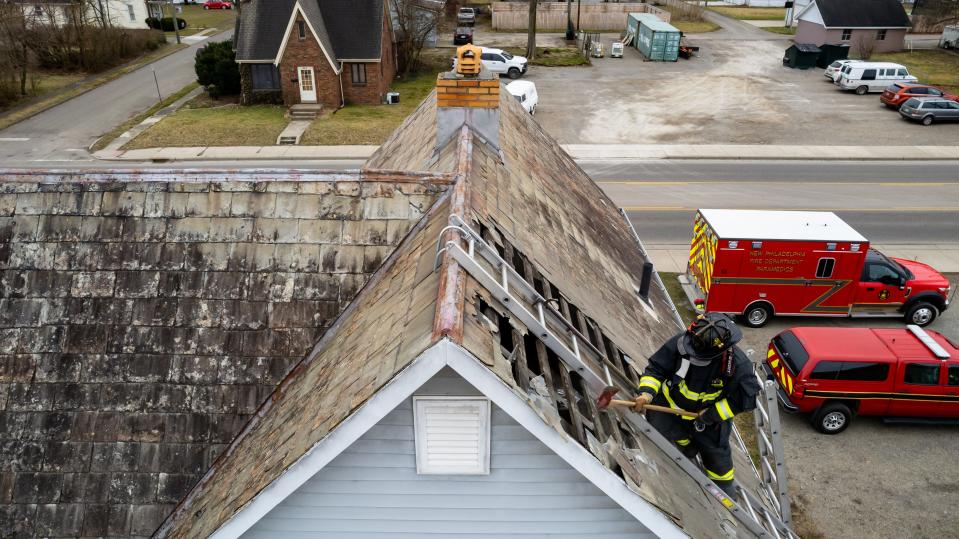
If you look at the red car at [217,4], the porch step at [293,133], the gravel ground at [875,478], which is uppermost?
the red car at [217,4]

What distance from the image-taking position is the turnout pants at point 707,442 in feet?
19.0

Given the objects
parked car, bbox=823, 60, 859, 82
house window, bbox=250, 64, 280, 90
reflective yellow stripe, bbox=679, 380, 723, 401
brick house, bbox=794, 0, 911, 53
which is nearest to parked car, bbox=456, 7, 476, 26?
house window, bbox=250, 64, 280, 90

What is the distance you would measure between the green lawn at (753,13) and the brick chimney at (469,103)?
205ft

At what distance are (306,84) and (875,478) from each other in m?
29.8

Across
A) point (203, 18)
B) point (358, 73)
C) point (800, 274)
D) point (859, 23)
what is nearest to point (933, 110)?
point (859, 23)

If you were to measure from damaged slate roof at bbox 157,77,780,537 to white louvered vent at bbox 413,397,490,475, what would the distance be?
323 millimetres

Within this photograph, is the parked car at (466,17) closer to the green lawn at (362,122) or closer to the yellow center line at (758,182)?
the green lawn at (362,122)

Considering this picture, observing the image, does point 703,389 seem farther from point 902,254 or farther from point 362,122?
point 362,122

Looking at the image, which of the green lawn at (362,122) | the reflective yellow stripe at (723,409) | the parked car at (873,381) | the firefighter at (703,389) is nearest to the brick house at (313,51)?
the green lawn at (362,122)

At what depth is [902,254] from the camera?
1988 centimetres

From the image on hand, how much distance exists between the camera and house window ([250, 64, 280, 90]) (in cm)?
3409

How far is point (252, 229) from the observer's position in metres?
6.61

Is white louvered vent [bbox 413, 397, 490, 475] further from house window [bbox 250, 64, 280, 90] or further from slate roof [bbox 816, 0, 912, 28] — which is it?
slate roof [bbox 816, 0, 912, 28]

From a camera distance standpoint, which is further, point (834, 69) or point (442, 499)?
point (834, 69)
